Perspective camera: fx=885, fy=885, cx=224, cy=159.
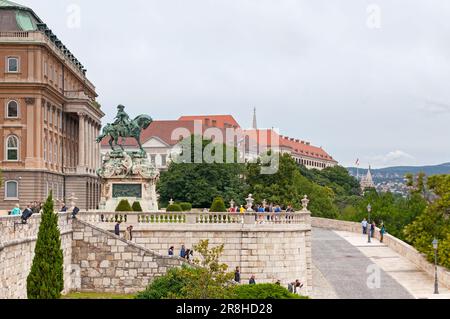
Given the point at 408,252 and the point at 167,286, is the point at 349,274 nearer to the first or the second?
the point at 408,252

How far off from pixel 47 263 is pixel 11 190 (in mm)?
50861

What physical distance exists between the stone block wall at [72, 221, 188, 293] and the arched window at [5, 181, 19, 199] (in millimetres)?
42122

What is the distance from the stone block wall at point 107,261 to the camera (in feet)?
126

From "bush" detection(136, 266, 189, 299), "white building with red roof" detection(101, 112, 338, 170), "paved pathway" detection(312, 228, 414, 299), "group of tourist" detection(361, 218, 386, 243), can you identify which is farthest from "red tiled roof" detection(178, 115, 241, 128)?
"bush" detection(136, 266, 189, 299)

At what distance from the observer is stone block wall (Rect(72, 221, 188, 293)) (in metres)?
38.3

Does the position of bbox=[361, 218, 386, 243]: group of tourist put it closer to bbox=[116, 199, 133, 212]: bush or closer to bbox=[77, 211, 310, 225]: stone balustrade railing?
bbox=[77, 211, 310, 225]: stone balustrade railing

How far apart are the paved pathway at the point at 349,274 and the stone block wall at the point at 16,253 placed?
15.4 meters

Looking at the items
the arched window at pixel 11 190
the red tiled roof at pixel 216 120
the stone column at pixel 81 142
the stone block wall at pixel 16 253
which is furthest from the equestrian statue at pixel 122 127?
the red tiled roof at pixel 216 120

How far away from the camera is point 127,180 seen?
1940 inches

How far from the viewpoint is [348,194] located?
558ft

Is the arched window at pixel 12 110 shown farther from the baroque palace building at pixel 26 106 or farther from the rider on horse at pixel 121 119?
the rider on horse at pixel 121 119

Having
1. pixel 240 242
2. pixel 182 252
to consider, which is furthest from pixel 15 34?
pixel 182 252

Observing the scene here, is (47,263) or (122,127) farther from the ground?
(122,127)
